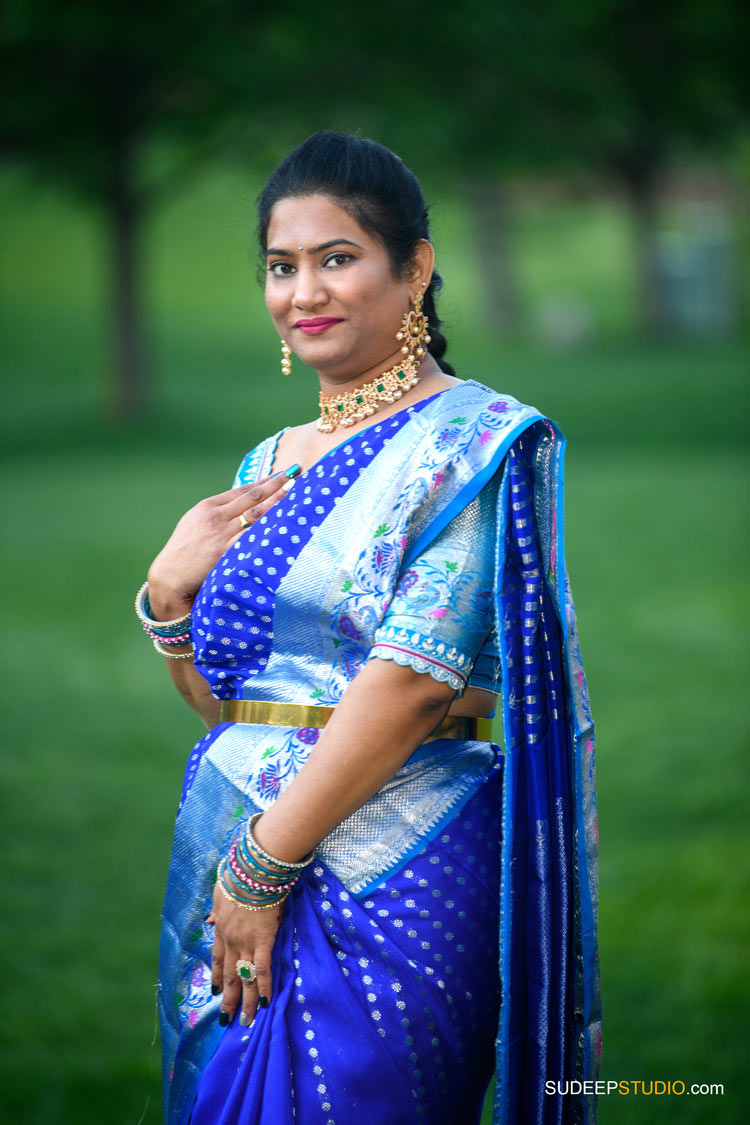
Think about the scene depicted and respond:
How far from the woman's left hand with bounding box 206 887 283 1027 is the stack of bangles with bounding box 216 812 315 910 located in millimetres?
16

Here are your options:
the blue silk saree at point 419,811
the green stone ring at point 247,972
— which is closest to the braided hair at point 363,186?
the blue silk saree at point 419,811

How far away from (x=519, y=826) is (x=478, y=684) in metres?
0.22

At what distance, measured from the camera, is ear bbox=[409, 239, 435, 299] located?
1845 mm

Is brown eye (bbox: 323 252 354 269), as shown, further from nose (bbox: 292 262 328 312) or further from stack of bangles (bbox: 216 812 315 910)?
stack of bangles (bbox: 216 812 315 910)

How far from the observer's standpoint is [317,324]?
1.79 meters

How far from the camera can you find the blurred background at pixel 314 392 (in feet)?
12.1

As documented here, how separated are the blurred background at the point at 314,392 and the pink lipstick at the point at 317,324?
335mm

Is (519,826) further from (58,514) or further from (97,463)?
(97,463)

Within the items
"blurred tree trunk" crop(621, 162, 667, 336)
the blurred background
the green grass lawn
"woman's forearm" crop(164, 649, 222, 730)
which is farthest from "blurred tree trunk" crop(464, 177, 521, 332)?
"woman's forearm" crop(164, 649, 222, 730)

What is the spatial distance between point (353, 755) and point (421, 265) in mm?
734

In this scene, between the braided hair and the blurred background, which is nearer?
the braided hair

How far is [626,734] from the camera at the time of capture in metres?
5.43

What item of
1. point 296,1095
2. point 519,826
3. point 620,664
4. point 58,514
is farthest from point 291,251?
point 58,514

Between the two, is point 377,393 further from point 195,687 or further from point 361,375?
point 195,687
